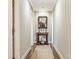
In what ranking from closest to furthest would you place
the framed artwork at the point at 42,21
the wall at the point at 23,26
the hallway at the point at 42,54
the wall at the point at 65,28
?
the wall at the point at 65,28 < the wall at the point at 23,26 < the hallway at the point at 42,54 < the framed artwork at the point at 42,21

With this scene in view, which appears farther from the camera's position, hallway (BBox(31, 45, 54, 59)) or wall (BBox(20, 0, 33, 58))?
hallway (BBox(31, 45, 54, 59))

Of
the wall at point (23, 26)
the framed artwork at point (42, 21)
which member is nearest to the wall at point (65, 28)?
the wall at point (23, 26)

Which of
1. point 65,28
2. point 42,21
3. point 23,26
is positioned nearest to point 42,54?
point 23,26

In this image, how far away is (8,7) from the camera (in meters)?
2.92

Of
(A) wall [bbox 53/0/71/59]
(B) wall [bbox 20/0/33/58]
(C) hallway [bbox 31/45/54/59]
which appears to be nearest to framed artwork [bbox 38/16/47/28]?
(C) hallway [bbox 31/45/54/59]

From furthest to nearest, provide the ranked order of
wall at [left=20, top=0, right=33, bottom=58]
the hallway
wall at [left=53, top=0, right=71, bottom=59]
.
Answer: the hallway → wall at [left=20, top=0, right=33, bottom=58] → wall at [left=53, top=0, right=71, bottom=59]

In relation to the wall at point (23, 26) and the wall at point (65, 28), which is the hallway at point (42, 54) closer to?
the wall at point (23, 26)

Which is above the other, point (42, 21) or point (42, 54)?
point (42, 21)

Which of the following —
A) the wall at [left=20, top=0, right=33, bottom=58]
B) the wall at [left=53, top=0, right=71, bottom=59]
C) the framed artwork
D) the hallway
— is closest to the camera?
the wall at [left=53, top=0, right=71, bottom=59]

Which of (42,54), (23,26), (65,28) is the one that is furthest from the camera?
(42,54)

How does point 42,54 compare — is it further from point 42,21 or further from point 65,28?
point 42,21

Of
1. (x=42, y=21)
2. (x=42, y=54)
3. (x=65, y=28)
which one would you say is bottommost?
(x=42, y=54)

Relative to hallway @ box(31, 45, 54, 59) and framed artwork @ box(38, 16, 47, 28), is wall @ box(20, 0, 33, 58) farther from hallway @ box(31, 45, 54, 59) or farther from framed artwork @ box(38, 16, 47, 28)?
framed artwork @ box(38, 16, 47, 28)
